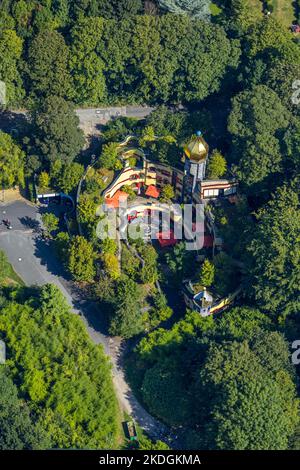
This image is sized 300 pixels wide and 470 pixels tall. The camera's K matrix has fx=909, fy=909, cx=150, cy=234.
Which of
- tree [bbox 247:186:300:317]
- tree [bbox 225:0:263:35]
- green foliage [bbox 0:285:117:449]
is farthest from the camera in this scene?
tree [bbox 225:0:263:35]

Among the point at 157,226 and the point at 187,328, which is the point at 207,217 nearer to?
the point at 157,226

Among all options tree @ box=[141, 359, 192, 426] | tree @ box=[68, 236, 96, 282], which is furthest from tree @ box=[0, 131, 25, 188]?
tree @ box=[141, 359, 192, 426]

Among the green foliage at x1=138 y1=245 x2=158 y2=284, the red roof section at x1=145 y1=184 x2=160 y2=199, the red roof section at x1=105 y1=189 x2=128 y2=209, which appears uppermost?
the red roof section at x1=145 y1=184 x2=160 y2=199

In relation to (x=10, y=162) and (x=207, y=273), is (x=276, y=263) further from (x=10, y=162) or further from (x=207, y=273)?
(x=10, y=162)

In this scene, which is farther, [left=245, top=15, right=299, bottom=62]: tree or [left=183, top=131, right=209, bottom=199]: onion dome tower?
[left=245, top=15, right=299, bottom=62]: tree

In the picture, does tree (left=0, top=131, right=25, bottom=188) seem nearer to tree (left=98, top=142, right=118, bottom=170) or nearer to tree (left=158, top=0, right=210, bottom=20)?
tree (left=98, top=142, right=118, bottom=170)

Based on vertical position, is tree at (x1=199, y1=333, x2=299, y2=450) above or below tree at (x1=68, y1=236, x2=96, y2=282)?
below
